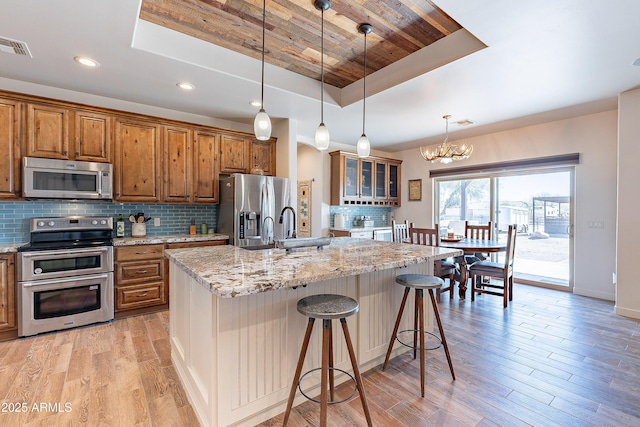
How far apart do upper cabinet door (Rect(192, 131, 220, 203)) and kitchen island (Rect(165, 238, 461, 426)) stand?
180 cm

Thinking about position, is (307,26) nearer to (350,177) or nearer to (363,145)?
(363,145)

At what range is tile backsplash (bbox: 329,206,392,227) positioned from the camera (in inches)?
229

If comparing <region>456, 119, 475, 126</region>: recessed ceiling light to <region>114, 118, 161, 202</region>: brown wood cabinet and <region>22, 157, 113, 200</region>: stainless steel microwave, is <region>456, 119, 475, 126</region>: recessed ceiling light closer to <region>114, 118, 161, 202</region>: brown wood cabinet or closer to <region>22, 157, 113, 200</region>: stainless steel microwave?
<region>114, 118, 161, 202</region>: brown wood cabinet

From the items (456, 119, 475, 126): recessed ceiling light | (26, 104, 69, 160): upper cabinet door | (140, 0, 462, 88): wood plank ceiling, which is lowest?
(26, 104, 69, 160): upper cabinet door

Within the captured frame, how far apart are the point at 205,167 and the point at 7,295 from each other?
2.26 m

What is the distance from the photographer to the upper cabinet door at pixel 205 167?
3793 mm

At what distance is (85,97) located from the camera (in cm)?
328

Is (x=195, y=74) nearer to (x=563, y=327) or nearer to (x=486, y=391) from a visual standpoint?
(x=486, y=391)

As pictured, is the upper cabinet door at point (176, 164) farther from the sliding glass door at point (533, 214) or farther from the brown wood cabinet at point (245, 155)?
the sliding glass door at point (533, 214)

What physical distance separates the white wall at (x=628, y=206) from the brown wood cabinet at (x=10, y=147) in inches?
251

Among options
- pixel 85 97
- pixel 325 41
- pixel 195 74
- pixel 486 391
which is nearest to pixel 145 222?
pixel 85 97

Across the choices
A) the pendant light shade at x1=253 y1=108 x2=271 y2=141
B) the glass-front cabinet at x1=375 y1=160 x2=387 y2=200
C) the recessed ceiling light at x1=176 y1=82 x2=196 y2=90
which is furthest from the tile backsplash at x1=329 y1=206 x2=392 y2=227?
the pendant light shade at x1=253 y1=108 x2=271 y2=141

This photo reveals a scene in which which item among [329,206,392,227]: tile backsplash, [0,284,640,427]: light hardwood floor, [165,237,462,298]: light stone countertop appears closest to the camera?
[165,237,462,298]: light stone countertop

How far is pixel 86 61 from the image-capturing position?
253cm
